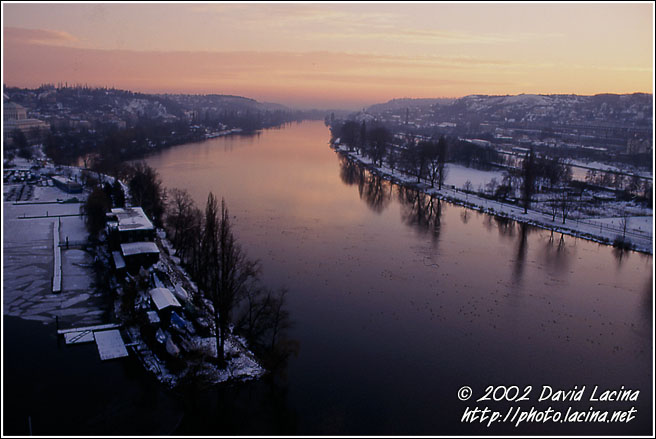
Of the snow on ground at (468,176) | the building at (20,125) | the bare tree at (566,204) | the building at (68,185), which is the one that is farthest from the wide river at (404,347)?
the building at (20,125)

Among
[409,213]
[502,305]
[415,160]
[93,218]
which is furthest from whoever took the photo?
[415,160]

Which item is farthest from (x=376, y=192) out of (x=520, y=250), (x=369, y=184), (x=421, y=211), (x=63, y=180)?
(x=63, y=180)

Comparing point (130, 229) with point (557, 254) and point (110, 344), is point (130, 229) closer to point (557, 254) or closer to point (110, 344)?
point (110, 344)

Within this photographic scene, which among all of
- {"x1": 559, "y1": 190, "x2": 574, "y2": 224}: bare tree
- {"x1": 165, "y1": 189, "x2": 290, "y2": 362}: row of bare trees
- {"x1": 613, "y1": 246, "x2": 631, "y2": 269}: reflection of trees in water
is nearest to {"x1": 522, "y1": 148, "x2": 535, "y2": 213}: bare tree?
{"x1": 559, "y1": 190, "x2": 574, "y2": 224}: bare tree

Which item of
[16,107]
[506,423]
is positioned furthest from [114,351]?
[16,107]

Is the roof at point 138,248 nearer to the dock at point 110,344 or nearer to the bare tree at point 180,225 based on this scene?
the bare tree at point 180,225

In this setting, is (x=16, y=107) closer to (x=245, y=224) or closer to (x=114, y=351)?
(x=245, y=224)
